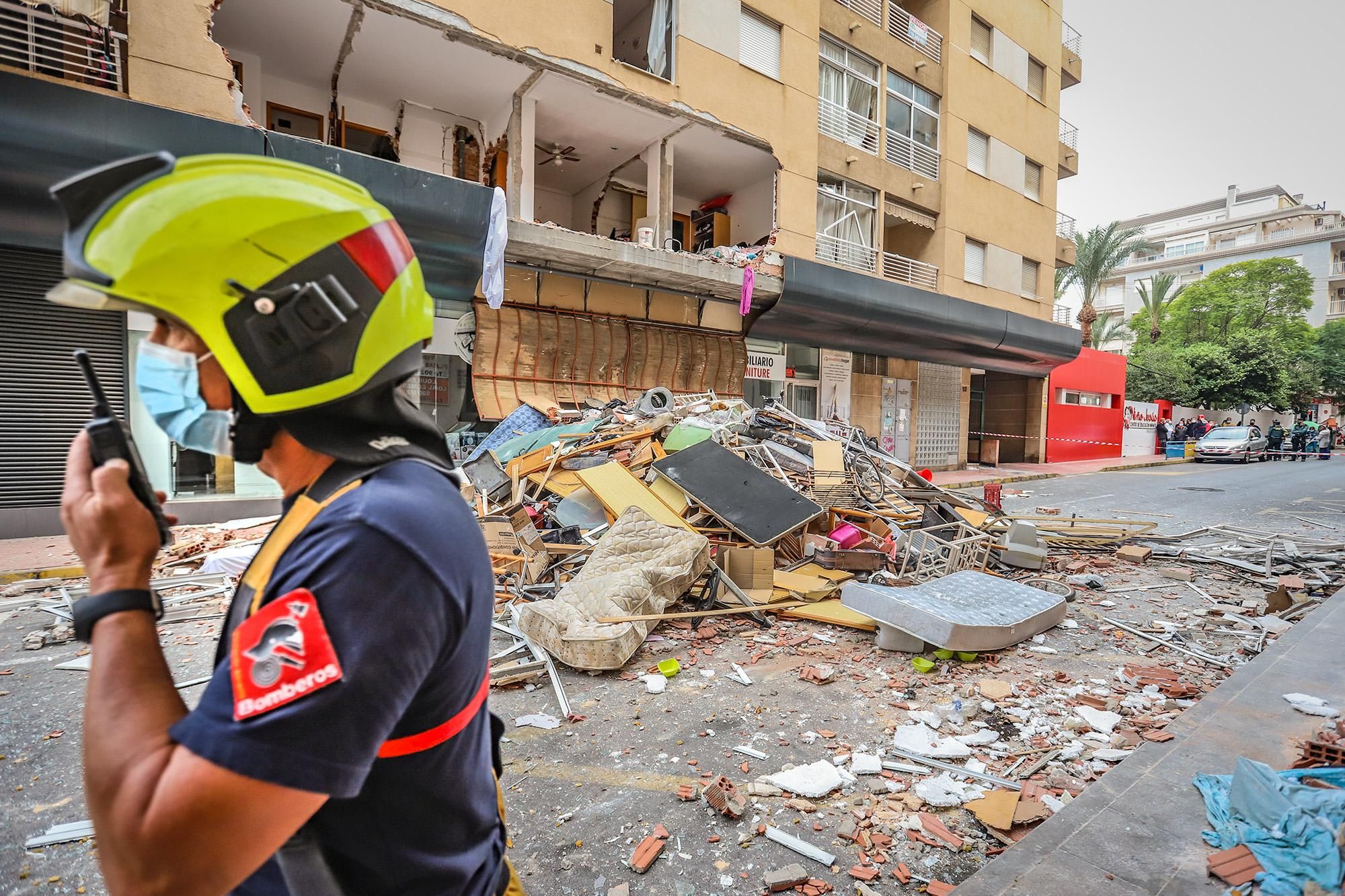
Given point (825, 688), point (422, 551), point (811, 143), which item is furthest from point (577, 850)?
point (811, 143)

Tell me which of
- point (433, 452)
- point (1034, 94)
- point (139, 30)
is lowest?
point (433, 452)

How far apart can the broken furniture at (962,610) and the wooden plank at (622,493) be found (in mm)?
2037

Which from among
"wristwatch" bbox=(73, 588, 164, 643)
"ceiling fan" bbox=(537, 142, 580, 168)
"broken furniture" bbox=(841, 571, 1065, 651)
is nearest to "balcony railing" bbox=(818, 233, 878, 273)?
"ceiling fan" bbox=(537, 142, 580, 168)

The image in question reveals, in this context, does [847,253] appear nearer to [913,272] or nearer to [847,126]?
[913,272]

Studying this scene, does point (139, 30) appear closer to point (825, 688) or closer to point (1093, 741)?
point (825, 688)

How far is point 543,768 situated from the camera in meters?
3.36

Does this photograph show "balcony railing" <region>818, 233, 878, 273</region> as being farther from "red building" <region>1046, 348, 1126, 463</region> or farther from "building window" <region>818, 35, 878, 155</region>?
"red building" <region>1046, 348, 1126, 463</region>

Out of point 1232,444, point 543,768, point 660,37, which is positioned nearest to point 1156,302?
point 1232,444

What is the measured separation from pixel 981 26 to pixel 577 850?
85.2 feet

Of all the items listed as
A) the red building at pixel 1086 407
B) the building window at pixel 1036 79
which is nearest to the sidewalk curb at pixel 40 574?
the red building at pixel 1086 407

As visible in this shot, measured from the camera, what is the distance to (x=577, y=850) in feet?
9.00

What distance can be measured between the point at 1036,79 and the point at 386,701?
29.4m

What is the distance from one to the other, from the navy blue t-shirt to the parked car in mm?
33784

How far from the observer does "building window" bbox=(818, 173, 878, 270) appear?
17.0m
